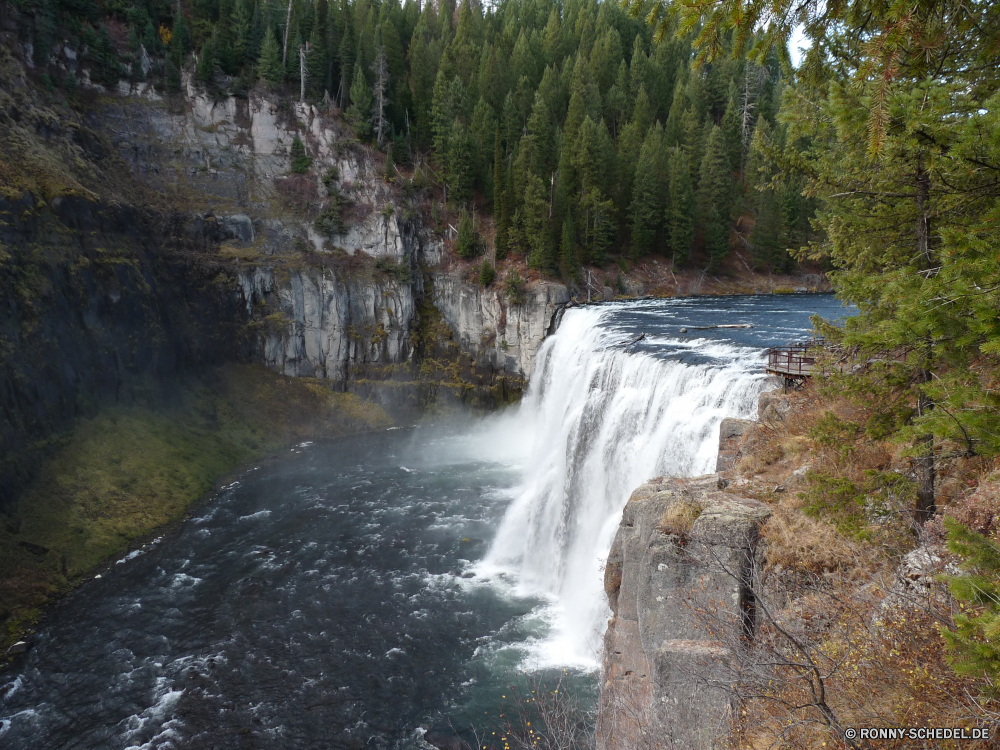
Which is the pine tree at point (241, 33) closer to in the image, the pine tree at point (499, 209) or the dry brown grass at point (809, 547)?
the pine tree at point (499, 209)

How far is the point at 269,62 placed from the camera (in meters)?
51.3

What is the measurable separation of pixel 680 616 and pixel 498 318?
37.3 m

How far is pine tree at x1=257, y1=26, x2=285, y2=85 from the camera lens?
51031 millimetres

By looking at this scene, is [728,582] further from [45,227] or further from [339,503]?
[45,227]

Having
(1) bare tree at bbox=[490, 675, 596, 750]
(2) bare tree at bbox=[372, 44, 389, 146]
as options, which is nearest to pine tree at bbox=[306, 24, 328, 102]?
(2) bare tree at bbox=[372, 44, 389, 146]

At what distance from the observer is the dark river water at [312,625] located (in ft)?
50.4

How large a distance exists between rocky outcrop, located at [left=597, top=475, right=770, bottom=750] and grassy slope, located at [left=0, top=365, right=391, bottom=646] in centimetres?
2168

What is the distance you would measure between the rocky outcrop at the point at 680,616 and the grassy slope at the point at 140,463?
21.7 meters

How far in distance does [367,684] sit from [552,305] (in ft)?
108

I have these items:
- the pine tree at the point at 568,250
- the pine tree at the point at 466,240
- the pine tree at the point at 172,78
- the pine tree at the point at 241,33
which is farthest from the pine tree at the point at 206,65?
the pine tree at the point at 568,250

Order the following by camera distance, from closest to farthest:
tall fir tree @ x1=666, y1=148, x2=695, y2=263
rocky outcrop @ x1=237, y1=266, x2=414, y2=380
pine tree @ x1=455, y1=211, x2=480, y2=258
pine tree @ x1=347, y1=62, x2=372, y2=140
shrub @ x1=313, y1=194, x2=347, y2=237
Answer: rocky outcrop @ x1=237, y1=266, x2=414, y2=380 → shrub @ x1=313, y1=194, x2=347, y2=237 → pine tree @ x1=455, y1=211, x2=480, y2=258 → pine tree @ x1=347, y1=62, x2=372, y2=140 → tall fir tree @ x1=666, y1=148, x2=695, y2=263

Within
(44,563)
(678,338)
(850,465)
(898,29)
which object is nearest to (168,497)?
(44,563)

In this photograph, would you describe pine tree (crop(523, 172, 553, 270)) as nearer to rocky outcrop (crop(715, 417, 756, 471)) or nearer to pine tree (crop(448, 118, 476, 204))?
pine tree (crop(448, 118, 476, 204))

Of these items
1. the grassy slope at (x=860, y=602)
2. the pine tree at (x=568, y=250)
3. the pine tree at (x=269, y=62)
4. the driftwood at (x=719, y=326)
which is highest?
the pine tree at (x=269, y=62)
